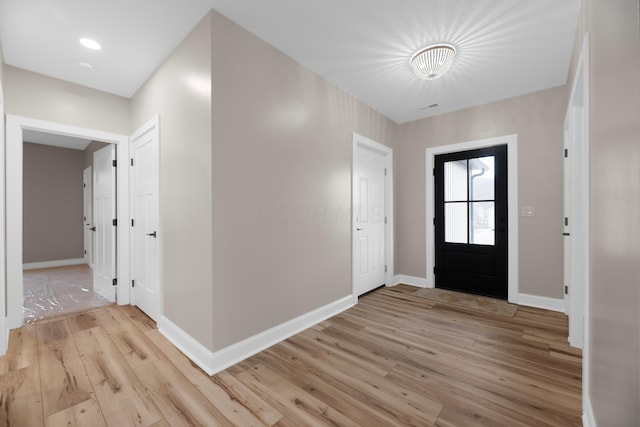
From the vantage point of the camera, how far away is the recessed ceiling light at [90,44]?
2264 mm

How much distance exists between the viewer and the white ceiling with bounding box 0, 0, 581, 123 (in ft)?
6.30

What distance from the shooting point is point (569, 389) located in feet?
5.68

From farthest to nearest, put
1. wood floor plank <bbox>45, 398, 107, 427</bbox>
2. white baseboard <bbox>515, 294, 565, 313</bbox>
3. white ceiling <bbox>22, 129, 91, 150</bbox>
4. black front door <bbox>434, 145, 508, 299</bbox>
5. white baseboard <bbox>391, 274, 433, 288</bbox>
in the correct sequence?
white ceiling <bbox>22, 129, 91, 150</bbox> < white baseboard <bbox>391, 274, 433, 288</bbox> < black front door <bbox>434, 145, 508, 299</bbox> < white baseboard <bbox>515, 294, 565, 313</bbox> < wood floor plank <bbox>45, 398, 107, 427</bbox>

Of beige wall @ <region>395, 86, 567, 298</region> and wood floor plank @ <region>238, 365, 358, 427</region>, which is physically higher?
beige wall @ <region>395, 86, 567, 298</region>

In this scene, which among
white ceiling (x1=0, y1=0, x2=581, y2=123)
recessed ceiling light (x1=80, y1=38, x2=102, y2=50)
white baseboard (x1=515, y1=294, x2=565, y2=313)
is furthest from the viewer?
white baseboard (x1=515, y1=294, x2=565, y2=313)

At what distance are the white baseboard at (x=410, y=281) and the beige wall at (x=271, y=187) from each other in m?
1.40

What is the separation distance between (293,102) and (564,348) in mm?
3207

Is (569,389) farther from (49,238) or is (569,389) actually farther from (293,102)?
(49,238)

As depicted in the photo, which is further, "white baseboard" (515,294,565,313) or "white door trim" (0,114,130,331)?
"white baseboard" (515,294,565,313)

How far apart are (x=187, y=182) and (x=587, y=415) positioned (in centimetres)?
295

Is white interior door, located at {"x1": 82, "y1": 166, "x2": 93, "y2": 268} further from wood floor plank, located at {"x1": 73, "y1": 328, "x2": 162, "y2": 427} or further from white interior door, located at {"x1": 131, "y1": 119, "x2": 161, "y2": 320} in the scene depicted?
wood floor plank, located at {"x1": 73, "y1": 328, "x2": 162, "y2": 427}

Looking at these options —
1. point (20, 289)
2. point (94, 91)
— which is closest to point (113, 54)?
point (94, 91)

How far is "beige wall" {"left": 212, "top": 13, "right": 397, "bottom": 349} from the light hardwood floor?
0.41 meters

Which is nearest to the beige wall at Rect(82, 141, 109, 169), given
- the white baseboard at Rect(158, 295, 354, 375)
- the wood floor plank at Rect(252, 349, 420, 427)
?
the white baseboard at Rect(158, 295, 354, 375)
